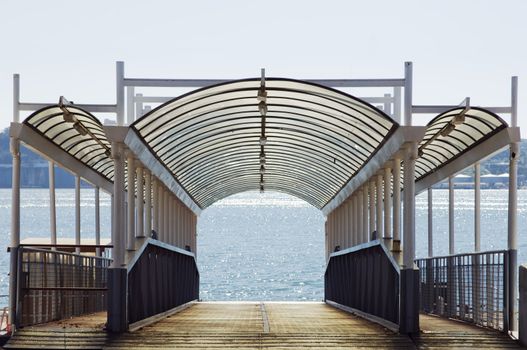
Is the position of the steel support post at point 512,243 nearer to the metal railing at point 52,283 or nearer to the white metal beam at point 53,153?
the metal railing at point 52,283

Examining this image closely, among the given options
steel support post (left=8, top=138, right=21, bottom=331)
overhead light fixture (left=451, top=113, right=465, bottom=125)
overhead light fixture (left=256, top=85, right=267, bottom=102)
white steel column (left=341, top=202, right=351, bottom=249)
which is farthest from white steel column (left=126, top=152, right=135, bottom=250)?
white steel column (left=341, top=202, right=351, bottom=249)

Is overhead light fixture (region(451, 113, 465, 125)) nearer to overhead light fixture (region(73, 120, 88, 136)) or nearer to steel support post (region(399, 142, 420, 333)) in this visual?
steel support post (region(399, 142, 420, 333))

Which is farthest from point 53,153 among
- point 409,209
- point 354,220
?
point 354,220

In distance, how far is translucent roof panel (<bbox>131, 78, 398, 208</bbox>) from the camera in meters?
17.3

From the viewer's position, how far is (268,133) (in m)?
23.9

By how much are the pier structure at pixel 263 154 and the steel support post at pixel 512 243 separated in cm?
2

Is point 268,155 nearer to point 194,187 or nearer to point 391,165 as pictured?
point 194,187

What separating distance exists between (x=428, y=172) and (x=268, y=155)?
5953 mm

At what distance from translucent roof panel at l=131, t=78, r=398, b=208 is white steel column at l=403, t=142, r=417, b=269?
20.5 inches

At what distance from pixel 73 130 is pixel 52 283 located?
3.43 meters

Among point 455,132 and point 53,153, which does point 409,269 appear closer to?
point 455,132

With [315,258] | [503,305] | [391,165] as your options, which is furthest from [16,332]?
[315,258]

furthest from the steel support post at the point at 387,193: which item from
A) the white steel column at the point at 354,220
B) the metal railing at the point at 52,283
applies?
the white steel column at the point at 354,220

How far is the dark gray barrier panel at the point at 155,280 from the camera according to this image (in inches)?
664
